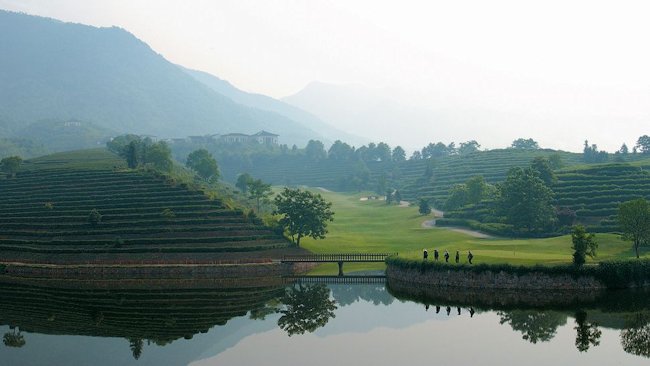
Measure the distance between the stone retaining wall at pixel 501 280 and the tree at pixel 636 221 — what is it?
1390cm

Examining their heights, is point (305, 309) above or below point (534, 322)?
below

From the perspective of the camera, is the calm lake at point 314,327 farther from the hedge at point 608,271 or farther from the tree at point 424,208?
the tree at point 424,208

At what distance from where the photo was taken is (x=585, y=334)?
167 ft

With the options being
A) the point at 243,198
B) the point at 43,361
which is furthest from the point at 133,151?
the point at 43,361

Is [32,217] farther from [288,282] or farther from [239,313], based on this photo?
[239,313]

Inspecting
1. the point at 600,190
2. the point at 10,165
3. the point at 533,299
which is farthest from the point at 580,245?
the point at 10,165

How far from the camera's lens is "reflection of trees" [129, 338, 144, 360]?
164 ft

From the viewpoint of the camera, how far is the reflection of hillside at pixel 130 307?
194ft

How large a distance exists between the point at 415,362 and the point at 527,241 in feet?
192

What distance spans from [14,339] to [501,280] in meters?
51.9

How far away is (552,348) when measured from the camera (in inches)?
1871

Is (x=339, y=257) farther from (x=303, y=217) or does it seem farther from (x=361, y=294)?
(x=361, y=294)

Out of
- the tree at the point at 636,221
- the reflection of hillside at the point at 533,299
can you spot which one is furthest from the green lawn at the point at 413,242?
the reflection of hillside at the point at 533,299

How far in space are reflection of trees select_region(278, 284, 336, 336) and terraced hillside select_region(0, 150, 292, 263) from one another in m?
21.7
